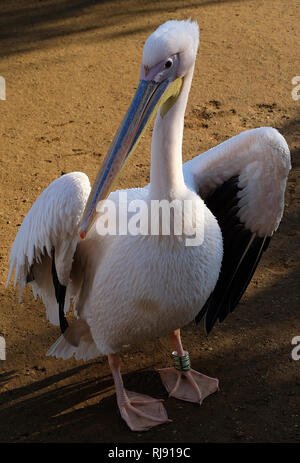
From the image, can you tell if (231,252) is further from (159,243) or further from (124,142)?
(124,142)

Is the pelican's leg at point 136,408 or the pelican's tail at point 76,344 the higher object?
the pelican's tail at point 76,344

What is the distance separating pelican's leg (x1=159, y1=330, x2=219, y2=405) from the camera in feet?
10.5

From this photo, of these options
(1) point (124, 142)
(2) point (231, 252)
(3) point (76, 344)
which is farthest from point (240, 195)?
(3) point (76, 344)

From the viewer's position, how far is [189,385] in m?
3.25

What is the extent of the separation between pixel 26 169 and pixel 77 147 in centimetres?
43

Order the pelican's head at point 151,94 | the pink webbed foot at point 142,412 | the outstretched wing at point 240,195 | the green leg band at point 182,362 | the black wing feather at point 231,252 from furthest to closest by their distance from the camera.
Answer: the green leg band at point 182,362 < the black wing feather at point 231,252 < the pink webbed foot at point 142,412 < the outstretched wing at point 240,195 < the pelican's head at point 151,94

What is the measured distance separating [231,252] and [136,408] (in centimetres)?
88

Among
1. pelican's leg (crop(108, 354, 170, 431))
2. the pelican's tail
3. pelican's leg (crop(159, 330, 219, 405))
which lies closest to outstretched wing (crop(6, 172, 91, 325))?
the pelican's tail

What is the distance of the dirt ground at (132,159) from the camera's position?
3113 mm

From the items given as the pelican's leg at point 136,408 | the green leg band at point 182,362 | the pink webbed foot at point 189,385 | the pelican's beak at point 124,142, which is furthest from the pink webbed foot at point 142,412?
the pelican's beak at point 124,142

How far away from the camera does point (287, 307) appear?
143 inches

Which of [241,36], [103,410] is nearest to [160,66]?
[103,410]

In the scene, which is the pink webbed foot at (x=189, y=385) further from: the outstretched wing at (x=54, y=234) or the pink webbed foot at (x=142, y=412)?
the outstretched wing at (x=54, y=234)
